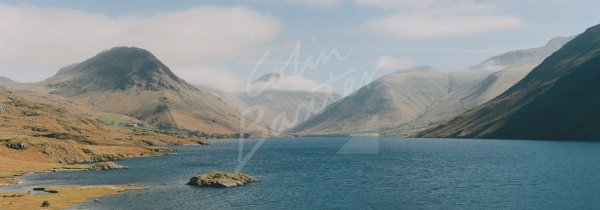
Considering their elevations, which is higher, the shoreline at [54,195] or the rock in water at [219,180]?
the rock in water at [219,180]

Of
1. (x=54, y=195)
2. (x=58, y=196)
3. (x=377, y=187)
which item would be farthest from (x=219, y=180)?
(x=377, y=187)

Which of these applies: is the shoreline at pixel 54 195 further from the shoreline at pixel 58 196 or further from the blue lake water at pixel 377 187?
the blue lake water at pixel 377 187

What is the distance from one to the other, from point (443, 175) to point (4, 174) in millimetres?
139239

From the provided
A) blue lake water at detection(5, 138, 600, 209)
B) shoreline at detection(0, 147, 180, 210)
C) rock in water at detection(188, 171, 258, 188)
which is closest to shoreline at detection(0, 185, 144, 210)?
shoreline at detection(0, 147, 180, 210)

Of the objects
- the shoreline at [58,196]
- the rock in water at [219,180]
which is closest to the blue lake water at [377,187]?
the rock in water at [219,180]

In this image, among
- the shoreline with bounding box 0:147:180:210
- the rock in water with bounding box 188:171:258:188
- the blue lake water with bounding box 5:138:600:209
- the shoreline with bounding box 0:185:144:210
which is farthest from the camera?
the rock in water with bounding box 188:171:258:188

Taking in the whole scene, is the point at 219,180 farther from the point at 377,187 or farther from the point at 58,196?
the point at 377,187

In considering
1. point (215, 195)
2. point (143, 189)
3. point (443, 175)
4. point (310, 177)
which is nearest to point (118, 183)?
point (143, 189)

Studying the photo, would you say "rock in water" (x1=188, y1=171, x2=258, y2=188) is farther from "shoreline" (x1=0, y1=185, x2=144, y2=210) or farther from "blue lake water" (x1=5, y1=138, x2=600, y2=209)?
"shoreline" (x1=0, y1=185, x2=144, y2=210)

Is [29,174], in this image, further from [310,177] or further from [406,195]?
[406,195]

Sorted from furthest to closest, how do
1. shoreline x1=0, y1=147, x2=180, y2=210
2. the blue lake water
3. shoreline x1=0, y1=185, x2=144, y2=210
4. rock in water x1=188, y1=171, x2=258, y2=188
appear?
rock in water x1=188, y1=171, x2=258, y2=188, the blue lake water, shoreline x1=0, y1=147, x2=180, y2=210, shoreline x1=0, y1=185, x2=144, y2=210

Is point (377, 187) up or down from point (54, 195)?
up

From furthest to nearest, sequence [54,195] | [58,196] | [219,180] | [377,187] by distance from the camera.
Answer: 1. [219,180]
2. [377,187]
3. [54,195]
4. [58,196]

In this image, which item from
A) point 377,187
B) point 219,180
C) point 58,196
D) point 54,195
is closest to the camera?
point 58,196
